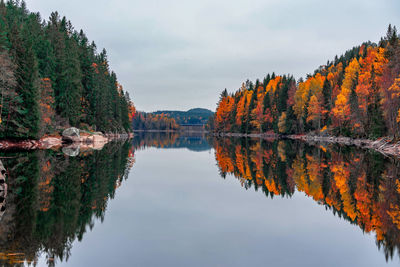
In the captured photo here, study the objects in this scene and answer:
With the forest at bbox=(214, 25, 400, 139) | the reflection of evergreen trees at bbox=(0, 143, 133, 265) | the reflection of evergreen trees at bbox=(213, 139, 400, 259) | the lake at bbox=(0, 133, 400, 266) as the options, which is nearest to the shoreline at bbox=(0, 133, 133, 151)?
the reflection of evergreen trees at bbox=(0, 143, 133, 265)

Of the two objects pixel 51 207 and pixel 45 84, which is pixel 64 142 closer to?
pixel 45 84

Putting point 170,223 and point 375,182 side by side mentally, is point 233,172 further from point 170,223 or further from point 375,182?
point 170,223

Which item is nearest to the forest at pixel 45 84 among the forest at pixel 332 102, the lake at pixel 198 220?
the lake at pixel 198 220

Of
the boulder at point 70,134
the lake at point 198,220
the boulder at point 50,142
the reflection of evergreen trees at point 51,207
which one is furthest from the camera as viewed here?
the boulder at point 70,134

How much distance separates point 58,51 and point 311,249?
5355 cm

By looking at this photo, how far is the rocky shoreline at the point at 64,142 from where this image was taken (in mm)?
37459

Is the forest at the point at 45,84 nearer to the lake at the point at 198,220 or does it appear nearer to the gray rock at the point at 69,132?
the gray rock at the point at 69,132

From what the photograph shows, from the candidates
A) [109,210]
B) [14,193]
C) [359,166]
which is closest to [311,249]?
[109,210]

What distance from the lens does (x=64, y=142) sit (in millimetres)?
49000

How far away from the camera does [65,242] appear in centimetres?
821

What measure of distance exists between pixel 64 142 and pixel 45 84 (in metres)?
9.26

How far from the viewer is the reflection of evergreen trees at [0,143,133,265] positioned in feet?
25.6

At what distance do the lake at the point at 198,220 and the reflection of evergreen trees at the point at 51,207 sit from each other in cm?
4

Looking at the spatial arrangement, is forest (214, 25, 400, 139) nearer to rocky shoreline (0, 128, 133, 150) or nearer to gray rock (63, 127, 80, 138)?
rocky shoreline (0, 128, 133, 150)
